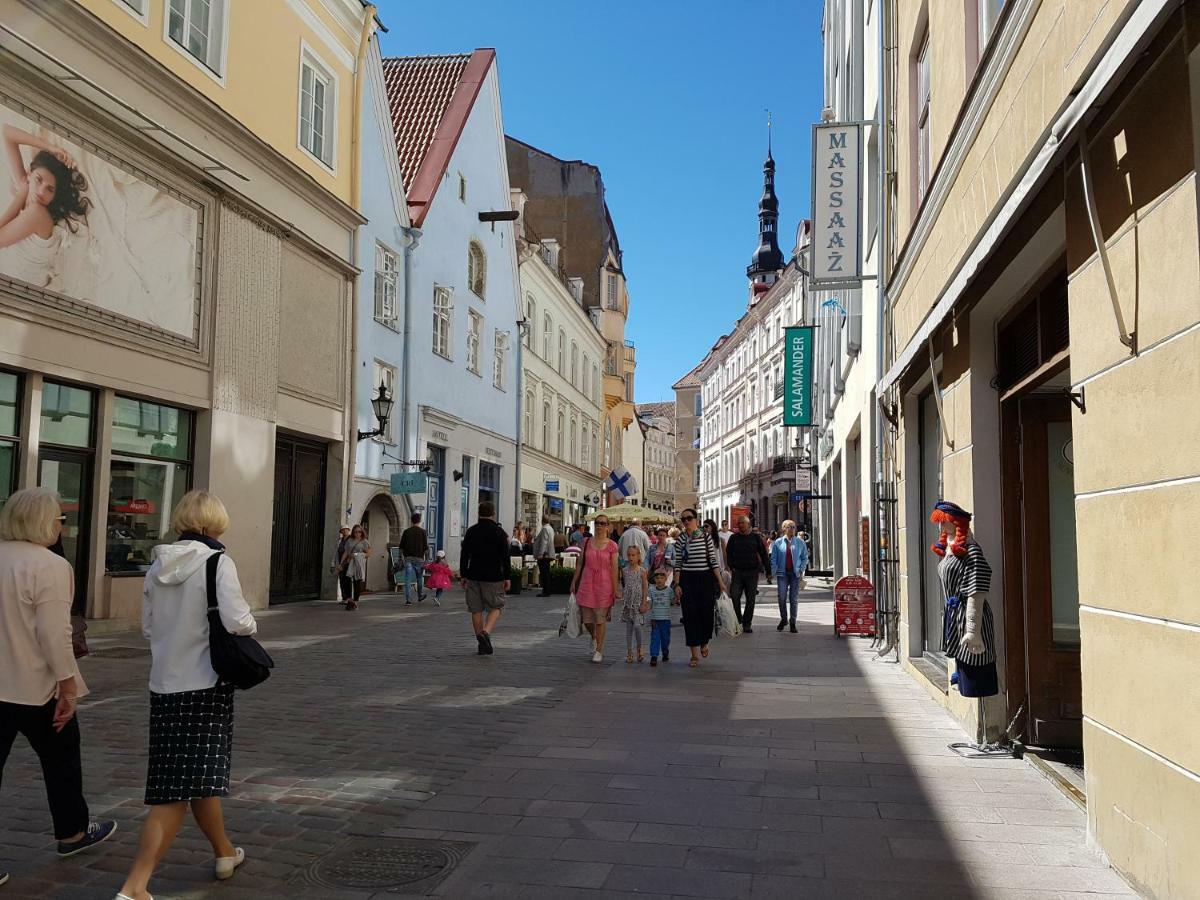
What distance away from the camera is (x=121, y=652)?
1170 centimetres

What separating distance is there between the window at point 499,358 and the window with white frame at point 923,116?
21.9 meters

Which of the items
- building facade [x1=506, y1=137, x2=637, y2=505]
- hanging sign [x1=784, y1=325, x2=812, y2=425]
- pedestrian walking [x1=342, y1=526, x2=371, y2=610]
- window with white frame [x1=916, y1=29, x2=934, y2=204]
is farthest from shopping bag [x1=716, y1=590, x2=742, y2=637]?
building facade [x1=506, y1=137, x2=637, y2=505]

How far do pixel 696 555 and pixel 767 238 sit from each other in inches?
2974

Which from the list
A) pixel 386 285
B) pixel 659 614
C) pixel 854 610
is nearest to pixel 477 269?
pixel 386 285

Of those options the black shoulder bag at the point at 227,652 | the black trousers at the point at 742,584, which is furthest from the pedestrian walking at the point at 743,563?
the black shoulder bag at the point at 227,652

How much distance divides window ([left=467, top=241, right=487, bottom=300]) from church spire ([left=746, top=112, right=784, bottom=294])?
51079 millimetres

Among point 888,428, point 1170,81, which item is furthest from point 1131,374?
point 888,428

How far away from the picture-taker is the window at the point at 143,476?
46.3 feet

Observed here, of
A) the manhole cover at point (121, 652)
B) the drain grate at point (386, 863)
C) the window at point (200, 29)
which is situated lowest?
the drain grate at point (386, 863)

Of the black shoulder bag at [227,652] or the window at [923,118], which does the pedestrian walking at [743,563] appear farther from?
the black shoulder bag at [227,652]

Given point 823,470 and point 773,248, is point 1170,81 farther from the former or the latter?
point 773,248

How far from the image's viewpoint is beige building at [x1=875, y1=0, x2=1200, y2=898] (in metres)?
3.79

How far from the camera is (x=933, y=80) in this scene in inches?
361

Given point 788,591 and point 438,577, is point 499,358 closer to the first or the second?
point 438,577
